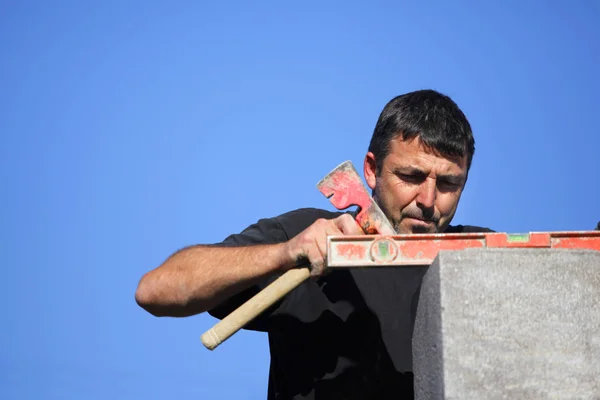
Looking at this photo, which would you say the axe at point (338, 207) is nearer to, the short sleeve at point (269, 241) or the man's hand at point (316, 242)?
the man's hand at point (316, 242)

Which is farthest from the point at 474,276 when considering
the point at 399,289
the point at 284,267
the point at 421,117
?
the point at 421,117

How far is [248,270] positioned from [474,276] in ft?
3.09

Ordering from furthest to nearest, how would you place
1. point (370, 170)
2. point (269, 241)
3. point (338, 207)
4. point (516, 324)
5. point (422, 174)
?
1. point (370, 170)
2. point (422, 174)
3. point (269, 241)
4. point (338, 207)
5. point (516, 324)

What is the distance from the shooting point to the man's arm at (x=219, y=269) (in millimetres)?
2668

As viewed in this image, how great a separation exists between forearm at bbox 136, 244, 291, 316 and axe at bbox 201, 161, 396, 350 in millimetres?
74

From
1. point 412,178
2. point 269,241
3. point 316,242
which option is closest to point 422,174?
point 412,178

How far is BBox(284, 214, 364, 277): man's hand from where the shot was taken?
262 centimetres

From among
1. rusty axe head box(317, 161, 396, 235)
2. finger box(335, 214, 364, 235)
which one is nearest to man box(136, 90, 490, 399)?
finger box(335, 214, 364, 235)

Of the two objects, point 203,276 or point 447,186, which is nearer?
point 203,276

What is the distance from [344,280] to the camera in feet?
10.7

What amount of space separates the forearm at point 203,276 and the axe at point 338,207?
0.07 m

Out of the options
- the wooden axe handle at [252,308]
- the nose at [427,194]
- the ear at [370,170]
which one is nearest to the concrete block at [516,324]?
the wooden axe handle at [252,308]

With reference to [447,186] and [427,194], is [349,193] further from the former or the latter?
[447,186]

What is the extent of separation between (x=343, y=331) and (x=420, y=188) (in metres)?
0.76
